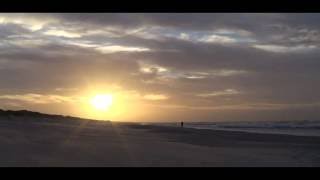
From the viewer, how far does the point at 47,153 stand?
599cm
